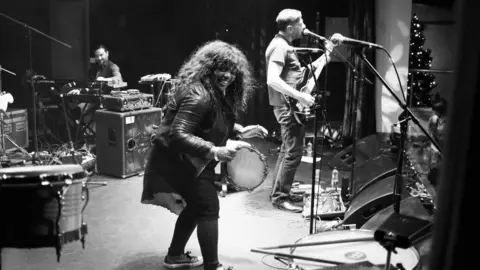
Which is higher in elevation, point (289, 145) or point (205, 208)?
point (289, 145)

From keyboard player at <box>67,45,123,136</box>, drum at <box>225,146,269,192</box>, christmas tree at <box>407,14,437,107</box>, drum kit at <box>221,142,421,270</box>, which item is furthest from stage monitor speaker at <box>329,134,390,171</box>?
drum kit at <box>221,142,421,270</box>

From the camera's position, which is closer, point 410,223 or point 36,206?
point 36,206

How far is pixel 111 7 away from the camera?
10.2m

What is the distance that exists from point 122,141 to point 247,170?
5.45 ft

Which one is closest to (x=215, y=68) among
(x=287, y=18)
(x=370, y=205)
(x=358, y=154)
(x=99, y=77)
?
(x=370, y=205)

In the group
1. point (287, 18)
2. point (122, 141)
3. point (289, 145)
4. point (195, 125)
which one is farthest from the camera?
point (122, 141)

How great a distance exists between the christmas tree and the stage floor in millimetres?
3374

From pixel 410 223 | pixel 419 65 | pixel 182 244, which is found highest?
pixel 419 65

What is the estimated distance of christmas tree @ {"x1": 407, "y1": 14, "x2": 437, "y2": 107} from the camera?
804 cm

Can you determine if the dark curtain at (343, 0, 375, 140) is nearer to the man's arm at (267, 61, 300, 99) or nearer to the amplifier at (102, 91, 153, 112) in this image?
the amplifier at (102, 91, 153, 112)

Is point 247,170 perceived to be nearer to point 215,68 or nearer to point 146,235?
point 146,235

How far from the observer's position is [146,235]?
455 cm

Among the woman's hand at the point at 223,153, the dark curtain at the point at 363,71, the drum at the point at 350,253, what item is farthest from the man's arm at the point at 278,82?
the dark curtain at the point at 363,71

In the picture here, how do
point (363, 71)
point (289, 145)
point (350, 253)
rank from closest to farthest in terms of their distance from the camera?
point (350, 253) < point (289, 145) < point (363, 71)
